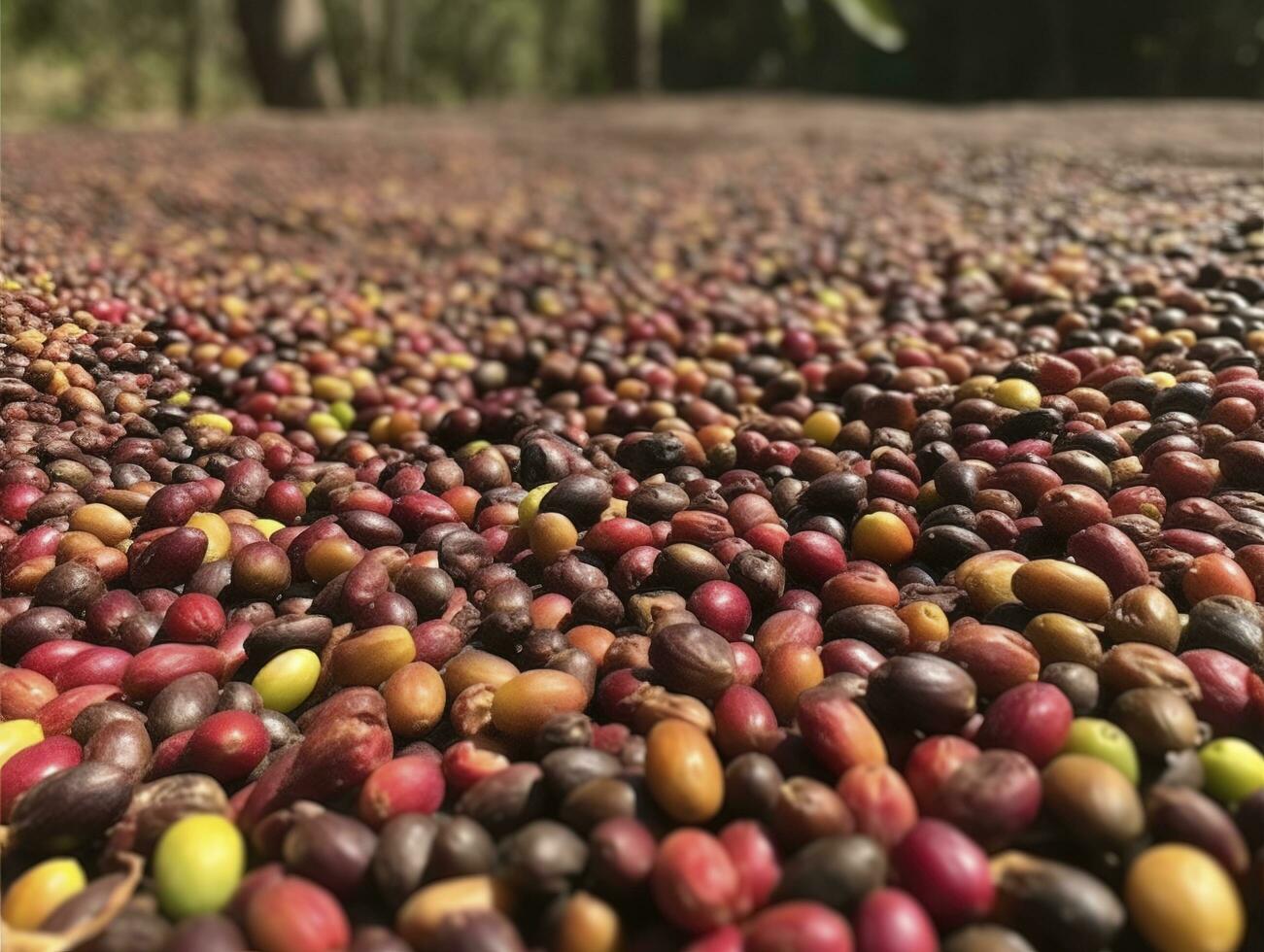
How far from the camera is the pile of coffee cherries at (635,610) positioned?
5.27 ft

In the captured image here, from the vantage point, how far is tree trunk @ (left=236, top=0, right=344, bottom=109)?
13789 mm

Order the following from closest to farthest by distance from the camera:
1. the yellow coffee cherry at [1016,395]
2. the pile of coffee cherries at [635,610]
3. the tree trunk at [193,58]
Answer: the pile of coffee cherries at [635,610] → the yellow coffee cherry at [1016,395] → the tree trunk at [193,58]

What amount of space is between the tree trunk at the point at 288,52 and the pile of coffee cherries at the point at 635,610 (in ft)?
34.6

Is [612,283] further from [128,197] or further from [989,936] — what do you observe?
[989,936]

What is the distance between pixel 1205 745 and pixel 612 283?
422 centimetres

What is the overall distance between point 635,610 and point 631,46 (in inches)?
673

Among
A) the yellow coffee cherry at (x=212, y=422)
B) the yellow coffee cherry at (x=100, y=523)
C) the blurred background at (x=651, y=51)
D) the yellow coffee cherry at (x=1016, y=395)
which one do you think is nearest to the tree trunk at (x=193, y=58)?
the blurred background at (x=651, y=51)

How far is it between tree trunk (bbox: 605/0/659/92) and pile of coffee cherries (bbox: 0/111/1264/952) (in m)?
13.9

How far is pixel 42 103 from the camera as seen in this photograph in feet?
62.4

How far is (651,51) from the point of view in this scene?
17406 millimetres

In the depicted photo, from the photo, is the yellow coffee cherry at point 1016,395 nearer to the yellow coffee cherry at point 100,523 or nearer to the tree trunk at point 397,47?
the yellow coffee cherry at point 100,523

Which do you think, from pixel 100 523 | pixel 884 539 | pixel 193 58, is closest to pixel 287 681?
pixel 100 523

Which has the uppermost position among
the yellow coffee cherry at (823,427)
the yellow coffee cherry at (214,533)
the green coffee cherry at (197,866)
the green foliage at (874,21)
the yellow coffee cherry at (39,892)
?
the green foliage at (874,21)

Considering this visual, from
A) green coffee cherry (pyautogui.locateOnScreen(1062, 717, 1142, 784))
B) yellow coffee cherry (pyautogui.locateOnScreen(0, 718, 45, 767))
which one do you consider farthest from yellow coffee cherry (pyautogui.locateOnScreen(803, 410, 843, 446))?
yellow coffee cherry (pyautogui.locateOnScreen(0, 718, 45, 767))
